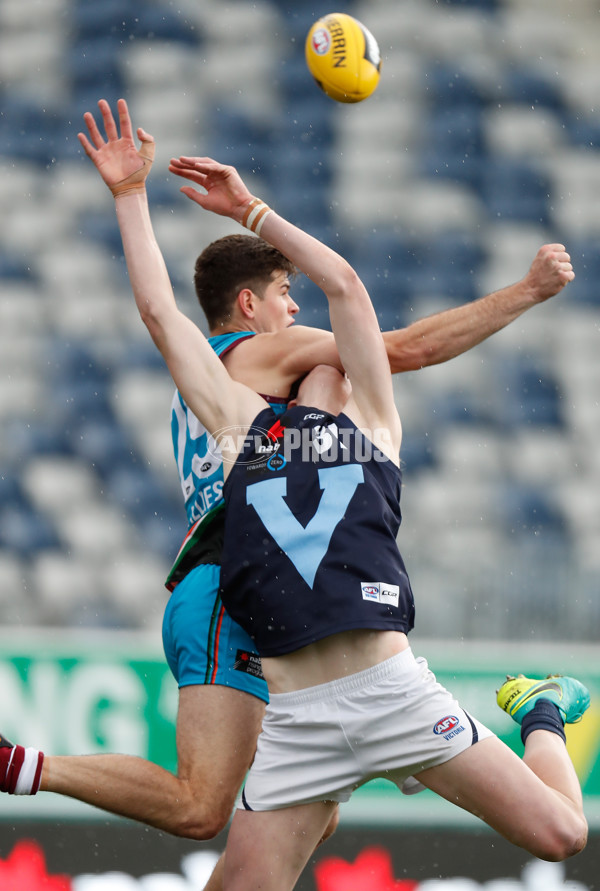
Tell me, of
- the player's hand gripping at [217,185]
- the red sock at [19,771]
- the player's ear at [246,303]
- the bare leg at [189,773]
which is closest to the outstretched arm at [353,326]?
the player's hand gripping at [217,185]

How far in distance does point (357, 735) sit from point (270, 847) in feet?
1.29

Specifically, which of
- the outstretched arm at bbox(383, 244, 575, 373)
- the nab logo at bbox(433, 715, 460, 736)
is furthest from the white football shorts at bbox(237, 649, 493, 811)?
the outstretched arm at bbox(383, 244, 575, 373)

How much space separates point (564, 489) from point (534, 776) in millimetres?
4057

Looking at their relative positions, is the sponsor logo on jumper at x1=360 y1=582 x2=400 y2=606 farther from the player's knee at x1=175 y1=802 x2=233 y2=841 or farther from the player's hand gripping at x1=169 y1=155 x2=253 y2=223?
the player's hand gripping at x1=169 y1=155 x2=253 y2=223

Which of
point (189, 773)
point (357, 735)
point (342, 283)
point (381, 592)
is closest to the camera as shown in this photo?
point (357, 735)

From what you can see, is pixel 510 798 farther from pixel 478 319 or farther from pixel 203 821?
pixel 478 319

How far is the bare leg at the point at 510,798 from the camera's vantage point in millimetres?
2932

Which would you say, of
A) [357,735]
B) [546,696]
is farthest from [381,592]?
[546,696]

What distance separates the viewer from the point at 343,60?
13.3 ft

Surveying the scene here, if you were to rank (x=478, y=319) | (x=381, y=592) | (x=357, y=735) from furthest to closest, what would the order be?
(x=478, y=319)
(x=381, y=592)
(x=357, y=735)

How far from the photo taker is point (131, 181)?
3.50 metres

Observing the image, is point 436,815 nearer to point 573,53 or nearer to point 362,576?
point 362,576

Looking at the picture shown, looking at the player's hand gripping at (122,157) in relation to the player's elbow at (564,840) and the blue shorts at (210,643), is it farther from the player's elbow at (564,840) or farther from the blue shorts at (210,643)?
the player's elbow at (564,840)

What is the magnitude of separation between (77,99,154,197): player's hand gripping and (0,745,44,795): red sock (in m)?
1.75
